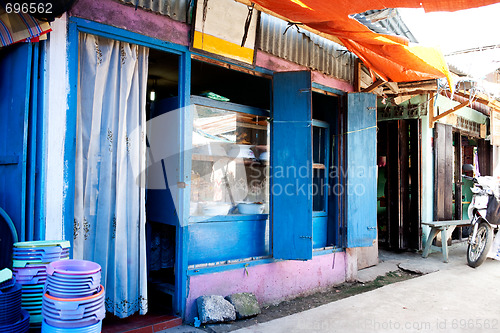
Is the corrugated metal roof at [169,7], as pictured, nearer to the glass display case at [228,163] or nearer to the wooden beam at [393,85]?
the glass display case at [228,163]

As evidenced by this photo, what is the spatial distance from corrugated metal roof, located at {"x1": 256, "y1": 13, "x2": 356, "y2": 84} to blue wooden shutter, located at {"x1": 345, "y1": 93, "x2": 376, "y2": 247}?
1.81 ft

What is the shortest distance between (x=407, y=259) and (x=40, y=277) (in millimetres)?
6908

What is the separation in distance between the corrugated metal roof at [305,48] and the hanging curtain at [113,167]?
1749mm

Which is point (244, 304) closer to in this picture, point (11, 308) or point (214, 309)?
point (214, 309)

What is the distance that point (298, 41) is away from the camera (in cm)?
551

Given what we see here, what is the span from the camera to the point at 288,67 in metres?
5.43

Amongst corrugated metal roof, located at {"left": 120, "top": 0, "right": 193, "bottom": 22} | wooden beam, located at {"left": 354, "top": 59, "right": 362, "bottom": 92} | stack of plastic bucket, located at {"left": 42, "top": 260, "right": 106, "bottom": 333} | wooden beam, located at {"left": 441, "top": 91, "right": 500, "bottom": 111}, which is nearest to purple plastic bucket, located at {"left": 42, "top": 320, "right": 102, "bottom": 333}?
stack of plastic bucket, located at {"left": 42, "top": 260, "right": 106, "bottom": 333}

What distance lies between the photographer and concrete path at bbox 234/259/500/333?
411 centimetres

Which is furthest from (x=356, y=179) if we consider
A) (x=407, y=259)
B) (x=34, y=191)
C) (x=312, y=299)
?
(x=34, y=191)

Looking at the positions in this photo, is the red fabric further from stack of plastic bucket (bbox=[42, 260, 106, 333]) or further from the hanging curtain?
stack of plastic bucket (bbox=[42, 260, 106, 333])

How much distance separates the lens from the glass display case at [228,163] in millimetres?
4695

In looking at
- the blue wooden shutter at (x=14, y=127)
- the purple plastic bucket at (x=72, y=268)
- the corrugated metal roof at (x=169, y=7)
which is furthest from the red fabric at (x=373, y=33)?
the purple plastic bucket at (x=72, y=268)

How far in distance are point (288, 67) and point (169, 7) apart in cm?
195

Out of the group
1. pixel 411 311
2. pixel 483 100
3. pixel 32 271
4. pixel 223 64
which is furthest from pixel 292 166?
pixel 483 100
